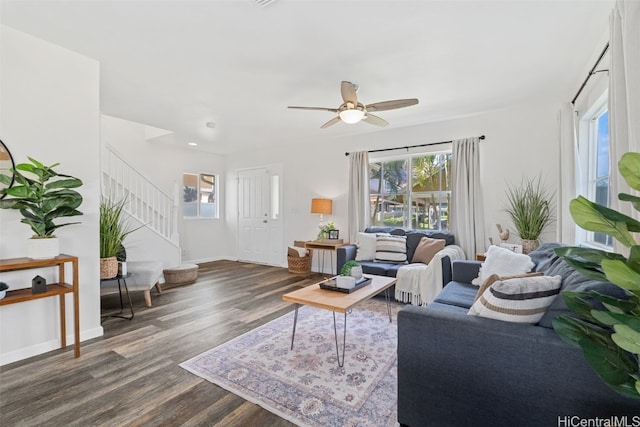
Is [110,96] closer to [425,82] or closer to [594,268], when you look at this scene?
[425,82]

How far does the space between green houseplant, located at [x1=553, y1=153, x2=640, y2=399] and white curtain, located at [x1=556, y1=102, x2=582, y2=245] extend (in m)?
2.50

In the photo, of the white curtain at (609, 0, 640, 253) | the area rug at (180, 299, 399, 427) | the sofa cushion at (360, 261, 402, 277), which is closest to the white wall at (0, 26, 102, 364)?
the area rug at (180, 299, 399, 427)

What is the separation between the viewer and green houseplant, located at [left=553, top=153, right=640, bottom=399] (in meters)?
0.76

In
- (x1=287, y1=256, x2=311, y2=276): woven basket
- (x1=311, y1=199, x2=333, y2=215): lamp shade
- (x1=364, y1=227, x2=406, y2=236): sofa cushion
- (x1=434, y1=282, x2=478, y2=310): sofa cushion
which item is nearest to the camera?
(x1=434, y1=282, x2=478, y2=310): sofa cushion

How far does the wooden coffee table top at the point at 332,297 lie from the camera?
2.13 metres

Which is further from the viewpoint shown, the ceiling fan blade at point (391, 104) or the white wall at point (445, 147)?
the white wall at point (445, 147)

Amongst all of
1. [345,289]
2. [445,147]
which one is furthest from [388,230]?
[345,289]

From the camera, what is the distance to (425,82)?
305cm

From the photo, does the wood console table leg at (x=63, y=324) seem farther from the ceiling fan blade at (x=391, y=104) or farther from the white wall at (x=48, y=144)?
the ceiling fan blade at (x=391, y=104)

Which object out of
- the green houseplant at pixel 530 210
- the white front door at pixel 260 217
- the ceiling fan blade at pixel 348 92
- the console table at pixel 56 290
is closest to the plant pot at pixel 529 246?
the green houseplant at pixel 530 210

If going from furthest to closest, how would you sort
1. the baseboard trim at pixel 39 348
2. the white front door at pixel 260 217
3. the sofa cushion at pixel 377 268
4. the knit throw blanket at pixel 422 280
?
the white front door at pixel 260 217, the sofa cushion at pixel 377 268, the knit throw blanket at pixel 422 280, the baseboard trim at pixel 39 348

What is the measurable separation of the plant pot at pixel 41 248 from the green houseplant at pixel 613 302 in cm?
308

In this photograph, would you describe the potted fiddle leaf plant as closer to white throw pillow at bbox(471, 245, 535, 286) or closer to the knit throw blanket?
the knit throw blanket

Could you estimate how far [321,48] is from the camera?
2.41 m
